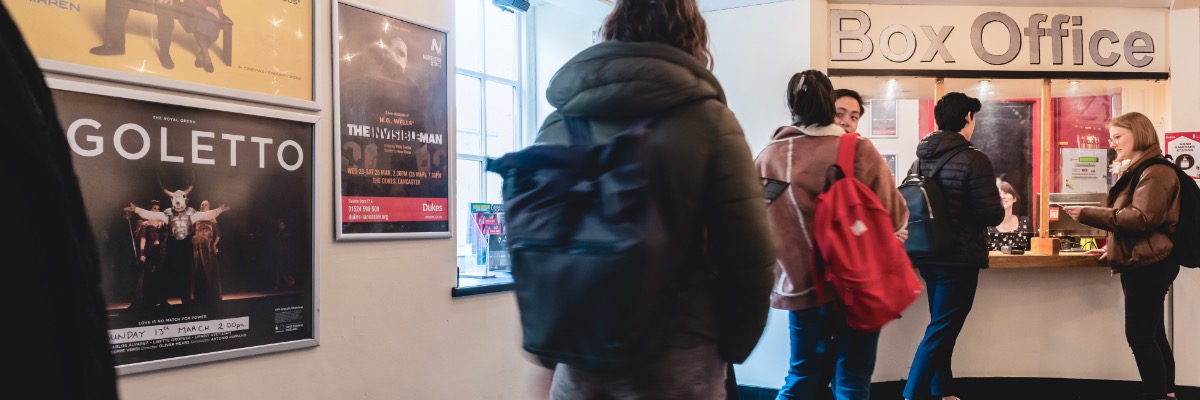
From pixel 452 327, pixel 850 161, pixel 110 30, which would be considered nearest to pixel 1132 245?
pixel 850 161

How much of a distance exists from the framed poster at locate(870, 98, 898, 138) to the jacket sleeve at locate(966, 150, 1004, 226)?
1.75m

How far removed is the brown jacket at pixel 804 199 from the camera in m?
2.49

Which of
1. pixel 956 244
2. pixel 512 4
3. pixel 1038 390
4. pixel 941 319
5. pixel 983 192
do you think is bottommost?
pixel 1038 390

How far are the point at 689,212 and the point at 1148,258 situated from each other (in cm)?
319

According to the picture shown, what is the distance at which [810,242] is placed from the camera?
2.47 meters

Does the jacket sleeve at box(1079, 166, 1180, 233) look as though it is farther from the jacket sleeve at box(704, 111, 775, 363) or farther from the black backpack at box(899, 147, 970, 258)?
the jacket sleeve at box(704, 111, 775, 363)

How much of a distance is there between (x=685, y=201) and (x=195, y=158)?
1480 millimetres

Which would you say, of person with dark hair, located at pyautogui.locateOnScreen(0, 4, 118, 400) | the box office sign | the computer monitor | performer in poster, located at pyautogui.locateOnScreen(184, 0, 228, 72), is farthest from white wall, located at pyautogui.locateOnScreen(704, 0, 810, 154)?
person with dark hair, located at pyautogui.locateOnScreen(0, 4, 118, 400)

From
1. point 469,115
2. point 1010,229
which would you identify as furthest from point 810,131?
point 1010,229

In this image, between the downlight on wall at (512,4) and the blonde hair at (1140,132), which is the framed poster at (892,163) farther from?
the downlight on wall at (512,4)

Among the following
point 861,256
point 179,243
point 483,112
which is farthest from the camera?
point 483,112

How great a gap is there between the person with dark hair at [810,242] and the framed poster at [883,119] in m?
2.81

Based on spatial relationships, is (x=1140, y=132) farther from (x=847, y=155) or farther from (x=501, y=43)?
(x=501, y=43)

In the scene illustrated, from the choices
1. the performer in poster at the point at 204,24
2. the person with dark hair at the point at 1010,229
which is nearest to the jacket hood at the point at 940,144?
the person with dark hair at the point at 1010,229
